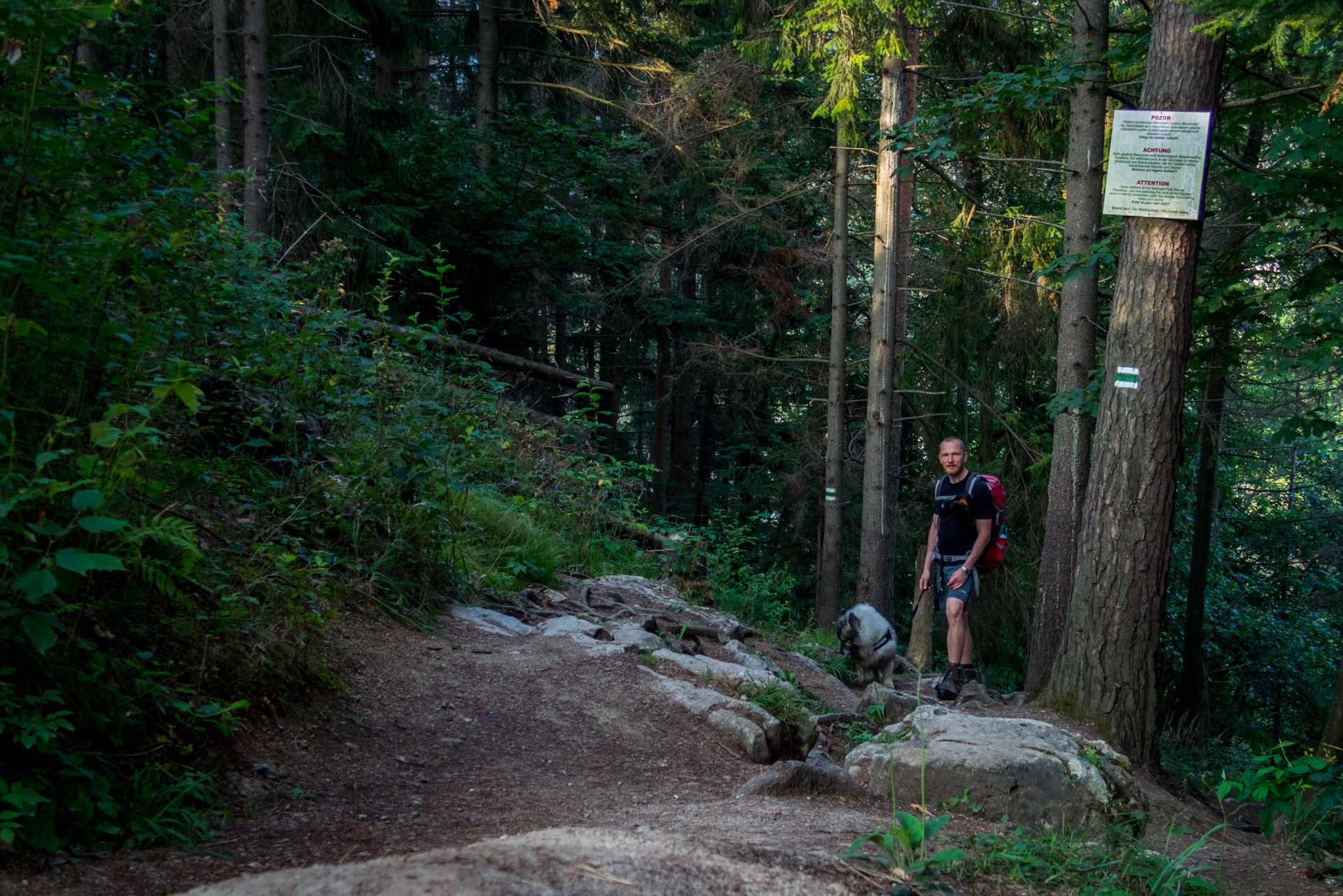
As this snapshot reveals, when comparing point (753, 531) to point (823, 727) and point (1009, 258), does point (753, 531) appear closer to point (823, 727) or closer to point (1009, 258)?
point (1009, 258)

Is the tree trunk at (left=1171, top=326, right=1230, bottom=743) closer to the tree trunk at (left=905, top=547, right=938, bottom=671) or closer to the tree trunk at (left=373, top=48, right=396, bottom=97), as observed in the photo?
the tree trunk at (left=905, top=547, right=938, bottom=671)

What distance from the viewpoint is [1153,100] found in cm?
598

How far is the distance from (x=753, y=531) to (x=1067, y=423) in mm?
15847

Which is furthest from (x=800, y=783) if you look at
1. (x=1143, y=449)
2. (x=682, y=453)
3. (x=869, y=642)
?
(x=682, y=453)

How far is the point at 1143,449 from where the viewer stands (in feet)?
19.6

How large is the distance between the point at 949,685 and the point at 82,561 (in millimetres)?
6694

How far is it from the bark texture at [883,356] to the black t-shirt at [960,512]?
5930 millimetres

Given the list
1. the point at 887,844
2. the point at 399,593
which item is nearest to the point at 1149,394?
the point at 887,844

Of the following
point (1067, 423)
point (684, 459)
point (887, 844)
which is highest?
point (1067, 423)

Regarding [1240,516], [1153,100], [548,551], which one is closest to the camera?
[1153,100]

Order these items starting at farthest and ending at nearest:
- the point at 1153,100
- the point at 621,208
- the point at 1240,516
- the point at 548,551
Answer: the point at 1240,516, the point at 621,208, the point at 548,551, the point at 1153,100

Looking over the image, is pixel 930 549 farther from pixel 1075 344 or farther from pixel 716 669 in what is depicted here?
pixel 716 669

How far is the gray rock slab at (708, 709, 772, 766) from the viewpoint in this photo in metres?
4.67

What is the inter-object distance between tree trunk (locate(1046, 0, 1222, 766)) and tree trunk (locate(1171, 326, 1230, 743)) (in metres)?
6.83
